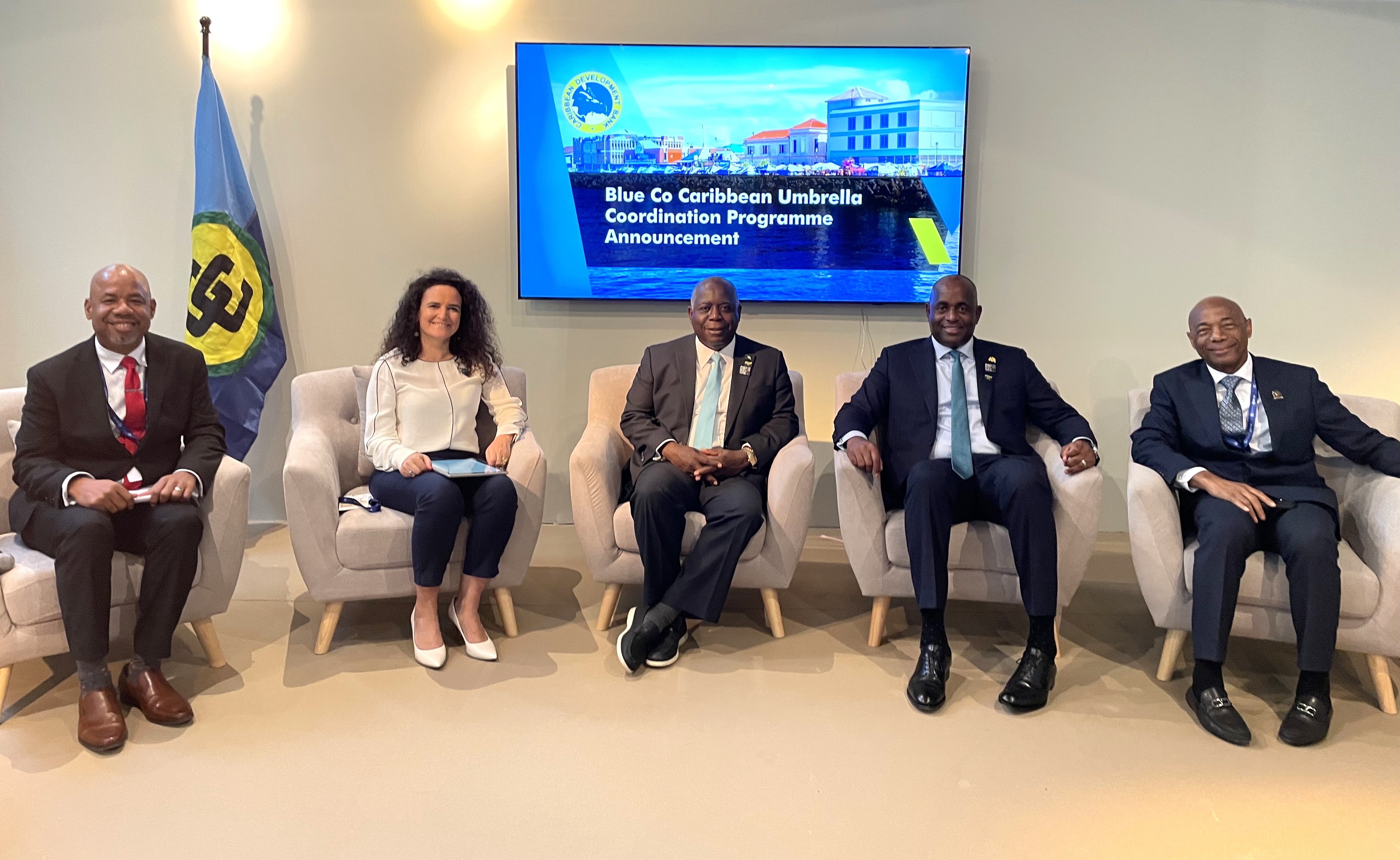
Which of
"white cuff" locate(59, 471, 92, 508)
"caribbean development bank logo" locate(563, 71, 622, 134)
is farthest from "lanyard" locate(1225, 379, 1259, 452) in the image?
"white cuff" locate(59, 471, 92, 508)

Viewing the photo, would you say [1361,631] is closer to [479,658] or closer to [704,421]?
[704,421]

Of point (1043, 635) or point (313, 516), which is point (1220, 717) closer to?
point (1043, 635)

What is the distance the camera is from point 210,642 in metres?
2.74

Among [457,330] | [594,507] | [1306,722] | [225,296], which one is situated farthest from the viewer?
[225,296]

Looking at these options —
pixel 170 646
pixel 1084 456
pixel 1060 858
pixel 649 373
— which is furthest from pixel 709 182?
pixel 1060 858

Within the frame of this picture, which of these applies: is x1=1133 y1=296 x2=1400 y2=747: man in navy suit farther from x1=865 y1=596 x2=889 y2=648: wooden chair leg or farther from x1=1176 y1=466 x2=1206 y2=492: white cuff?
x1=865 y1=596 x2=889 y2=648: wooden chair leg

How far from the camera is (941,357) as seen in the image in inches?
123

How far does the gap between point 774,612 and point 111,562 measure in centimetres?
192

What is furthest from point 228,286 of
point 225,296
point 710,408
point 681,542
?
point 681,542

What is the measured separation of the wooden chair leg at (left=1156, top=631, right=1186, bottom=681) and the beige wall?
1.63 m

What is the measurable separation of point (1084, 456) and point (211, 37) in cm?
399

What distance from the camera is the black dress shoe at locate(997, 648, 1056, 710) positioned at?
8.30 feet

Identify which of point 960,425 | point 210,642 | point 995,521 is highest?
point 960,425

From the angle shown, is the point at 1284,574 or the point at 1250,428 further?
the point at 1250,428
